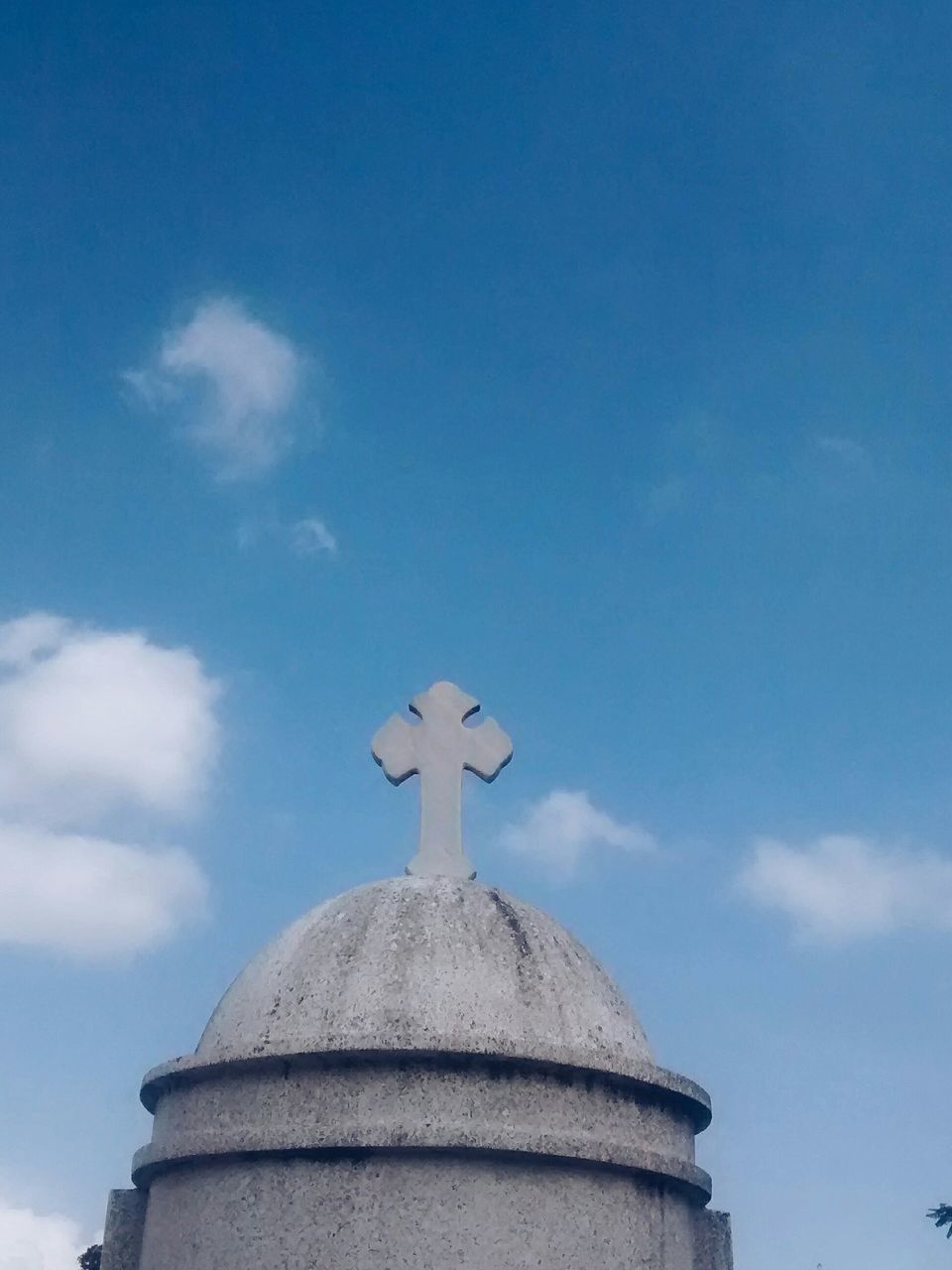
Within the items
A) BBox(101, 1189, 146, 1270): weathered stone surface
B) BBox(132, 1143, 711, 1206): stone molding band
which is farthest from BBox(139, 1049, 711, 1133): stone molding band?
BBox(101, 1189, 146, 1270): weathered stone surface

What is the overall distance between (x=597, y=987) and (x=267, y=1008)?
4.70 ft

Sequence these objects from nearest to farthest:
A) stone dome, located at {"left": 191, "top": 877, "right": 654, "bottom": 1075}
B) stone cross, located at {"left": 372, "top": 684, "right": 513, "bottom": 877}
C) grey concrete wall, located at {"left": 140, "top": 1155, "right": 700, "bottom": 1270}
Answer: grey concrete wall, located at {"left": 140, "top": 1155, "right": 700, "bottom": 1270}, stone dome, located at {"left": 191, "top": 877, "right": 654, "bottom": 1075}, stone cross, located at {"left": 372, "top": 684, "right": 513, "bottom": 877}

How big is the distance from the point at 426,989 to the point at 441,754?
1.62m

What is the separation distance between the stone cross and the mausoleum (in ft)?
1.87

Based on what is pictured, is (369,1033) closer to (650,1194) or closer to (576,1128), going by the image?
(576,1128)

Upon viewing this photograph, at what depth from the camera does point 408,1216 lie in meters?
4.38

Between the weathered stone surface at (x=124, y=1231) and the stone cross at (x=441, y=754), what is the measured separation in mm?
1975

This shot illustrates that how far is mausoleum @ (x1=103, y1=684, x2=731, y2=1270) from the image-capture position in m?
4.42

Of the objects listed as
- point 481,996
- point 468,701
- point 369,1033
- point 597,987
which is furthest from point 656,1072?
point 468,701

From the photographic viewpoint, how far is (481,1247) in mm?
4391

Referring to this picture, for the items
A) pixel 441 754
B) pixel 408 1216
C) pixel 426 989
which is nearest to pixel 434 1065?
pixel 426 989

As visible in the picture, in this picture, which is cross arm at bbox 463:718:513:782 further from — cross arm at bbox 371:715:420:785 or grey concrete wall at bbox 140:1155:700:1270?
grey concrete wall at bbox 140:1155:700:1270

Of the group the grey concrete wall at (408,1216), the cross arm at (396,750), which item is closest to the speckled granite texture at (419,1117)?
the grey concrete wall at (408,1216)

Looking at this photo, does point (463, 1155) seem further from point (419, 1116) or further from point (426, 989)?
point (426, 989)
